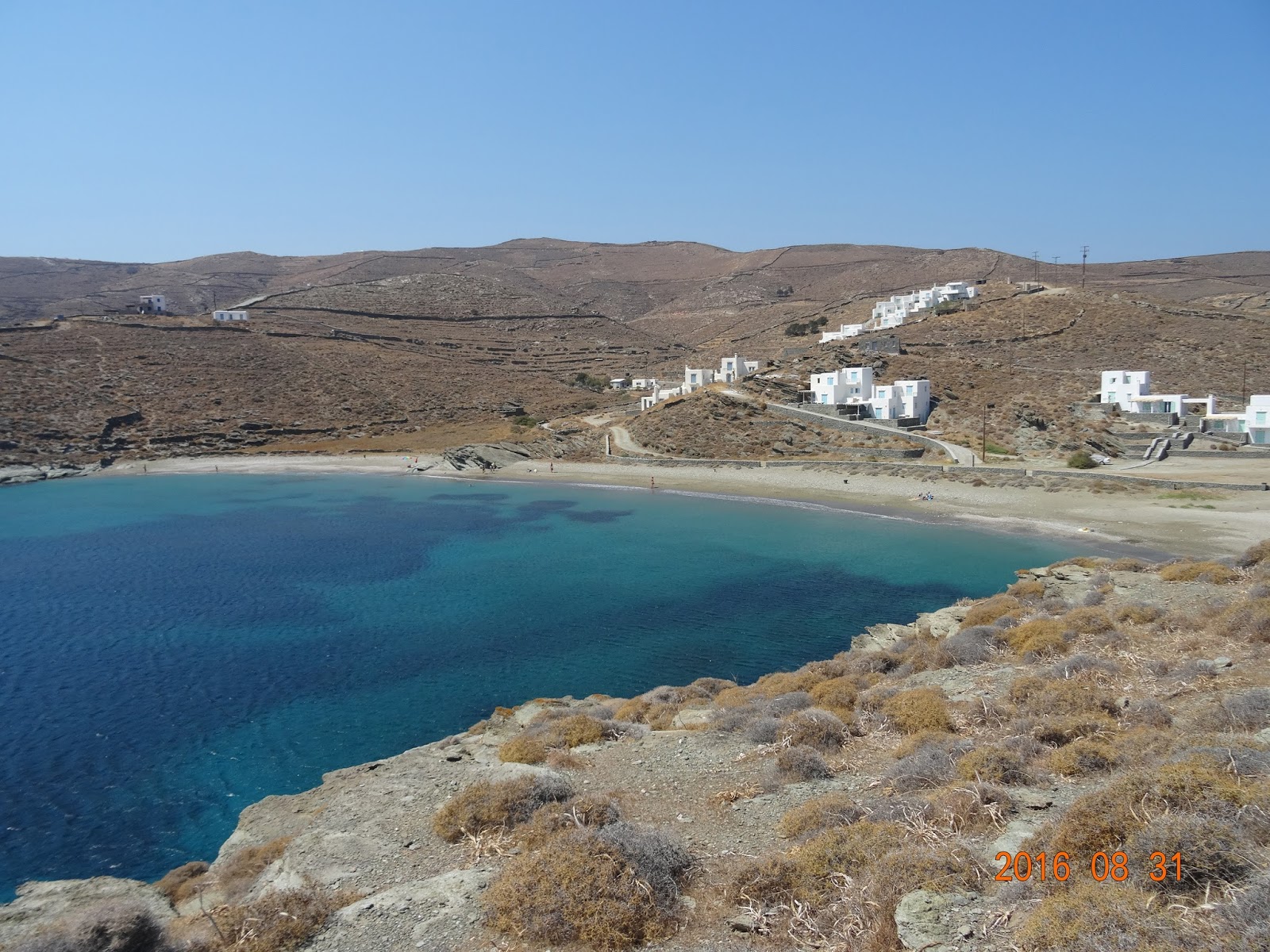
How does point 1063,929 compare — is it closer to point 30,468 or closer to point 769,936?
point 769,936

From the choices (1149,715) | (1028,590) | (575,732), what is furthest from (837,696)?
(1028,590)

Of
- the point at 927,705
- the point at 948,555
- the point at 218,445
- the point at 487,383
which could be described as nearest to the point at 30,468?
the point at 218,445

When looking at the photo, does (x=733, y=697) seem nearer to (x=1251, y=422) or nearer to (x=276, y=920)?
(x=276, y=920)

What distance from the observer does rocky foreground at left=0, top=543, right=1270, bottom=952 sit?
16.8 feet

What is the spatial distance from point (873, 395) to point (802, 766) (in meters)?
44.9

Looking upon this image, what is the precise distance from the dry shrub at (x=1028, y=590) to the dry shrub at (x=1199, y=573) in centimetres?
245

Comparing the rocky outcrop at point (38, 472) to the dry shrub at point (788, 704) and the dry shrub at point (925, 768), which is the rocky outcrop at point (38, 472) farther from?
the dry shrub at point (925, 768)

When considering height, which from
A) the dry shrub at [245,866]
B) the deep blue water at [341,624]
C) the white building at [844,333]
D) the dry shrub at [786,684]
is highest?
the white building at [844,333]

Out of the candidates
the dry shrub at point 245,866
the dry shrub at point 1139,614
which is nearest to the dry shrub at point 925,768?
the dry shrub at point 245,866

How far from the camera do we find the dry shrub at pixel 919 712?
33.0ft

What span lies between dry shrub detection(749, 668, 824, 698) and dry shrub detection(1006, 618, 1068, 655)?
3.46 metres

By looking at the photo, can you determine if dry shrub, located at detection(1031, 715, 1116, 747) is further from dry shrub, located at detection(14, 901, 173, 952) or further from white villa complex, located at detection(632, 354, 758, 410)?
white villa complex, located at detection(632, 354, 758, 410)

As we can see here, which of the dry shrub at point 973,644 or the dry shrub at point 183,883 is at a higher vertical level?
the dry shrub at point 973,644

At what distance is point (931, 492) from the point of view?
38312mm
